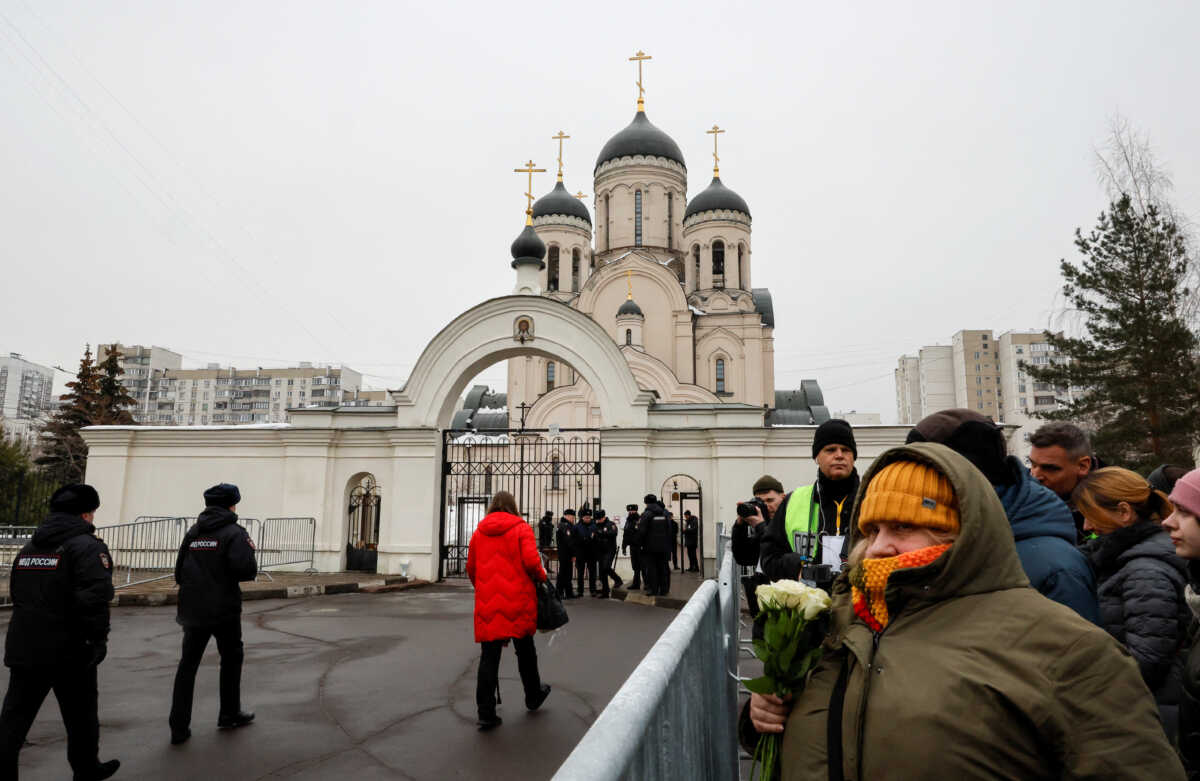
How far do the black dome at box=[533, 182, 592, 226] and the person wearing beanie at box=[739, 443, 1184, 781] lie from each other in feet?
134

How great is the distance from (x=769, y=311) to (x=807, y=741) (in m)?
43.8

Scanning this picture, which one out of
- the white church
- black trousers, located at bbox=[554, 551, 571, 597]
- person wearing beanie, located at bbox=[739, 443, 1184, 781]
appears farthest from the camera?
the white church

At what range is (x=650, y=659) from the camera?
5.73ft

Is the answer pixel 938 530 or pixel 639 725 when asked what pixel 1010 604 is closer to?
pixel 938 530

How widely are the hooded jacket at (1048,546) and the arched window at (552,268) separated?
3933 cm

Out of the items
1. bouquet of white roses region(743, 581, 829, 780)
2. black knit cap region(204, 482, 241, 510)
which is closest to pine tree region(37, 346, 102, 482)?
black knit cap region(204, 482, 241, 510)

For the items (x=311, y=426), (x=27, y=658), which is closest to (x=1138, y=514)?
(x=27, y=658)

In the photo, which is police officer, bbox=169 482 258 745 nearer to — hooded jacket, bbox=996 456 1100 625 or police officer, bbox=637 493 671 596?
→ hooded jacket, bbox=996 456 1100 625

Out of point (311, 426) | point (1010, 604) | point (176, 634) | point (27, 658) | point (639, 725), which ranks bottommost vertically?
point (176, 634)

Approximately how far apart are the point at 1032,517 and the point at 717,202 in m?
37.7

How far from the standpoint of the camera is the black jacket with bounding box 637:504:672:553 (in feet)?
39.6

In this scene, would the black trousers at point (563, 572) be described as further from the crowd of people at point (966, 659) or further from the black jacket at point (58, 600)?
the crowd of people at point (966, 659)

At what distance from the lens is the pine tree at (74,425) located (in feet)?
99.5

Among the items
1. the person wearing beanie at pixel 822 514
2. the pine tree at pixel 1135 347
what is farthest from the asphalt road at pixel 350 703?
the pine tree at pixel 1135 347
